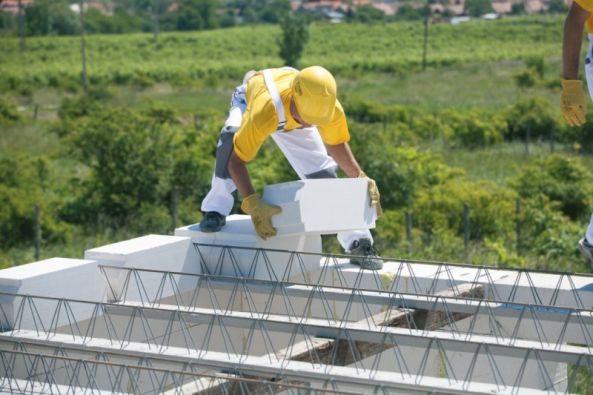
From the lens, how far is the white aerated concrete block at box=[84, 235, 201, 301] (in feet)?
19.6

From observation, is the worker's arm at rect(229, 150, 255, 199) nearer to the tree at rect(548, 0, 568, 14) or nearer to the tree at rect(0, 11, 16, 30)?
the tree at rect(0, 11, 16, 30)

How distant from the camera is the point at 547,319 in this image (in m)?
5.39

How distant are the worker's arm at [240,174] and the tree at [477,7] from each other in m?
63.1

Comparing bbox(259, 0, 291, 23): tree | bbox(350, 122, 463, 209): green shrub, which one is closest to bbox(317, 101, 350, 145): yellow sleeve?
bbox(350, 122, 463, 209): green shrub

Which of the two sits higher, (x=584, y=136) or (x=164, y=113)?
(x=584, y=136)

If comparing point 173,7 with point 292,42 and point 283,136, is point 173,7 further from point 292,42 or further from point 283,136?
point 283,136

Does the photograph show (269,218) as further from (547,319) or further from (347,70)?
(347,70)

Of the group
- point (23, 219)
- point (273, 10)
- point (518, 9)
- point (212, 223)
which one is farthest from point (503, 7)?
point (212, 223)

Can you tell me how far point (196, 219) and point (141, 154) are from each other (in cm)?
193

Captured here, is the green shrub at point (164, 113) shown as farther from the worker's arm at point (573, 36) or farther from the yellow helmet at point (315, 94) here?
the worker's arm at point (573, 36)

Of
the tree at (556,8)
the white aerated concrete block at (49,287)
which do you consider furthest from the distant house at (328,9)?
the white aerated concrete block at (49,287)

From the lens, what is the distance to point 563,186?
17.6 meters

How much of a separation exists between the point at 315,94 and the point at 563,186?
41.5 ft

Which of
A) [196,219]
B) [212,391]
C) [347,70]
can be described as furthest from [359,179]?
[347,70]
